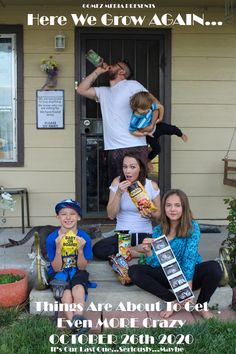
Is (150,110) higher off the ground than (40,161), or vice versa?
(150,110)

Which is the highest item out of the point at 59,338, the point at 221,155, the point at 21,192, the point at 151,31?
the point at 151,31

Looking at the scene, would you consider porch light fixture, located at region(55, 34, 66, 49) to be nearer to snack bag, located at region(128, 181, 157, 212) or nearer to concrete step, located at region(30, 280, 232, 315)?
snack bag, located at region(128, 181, 157, 212)

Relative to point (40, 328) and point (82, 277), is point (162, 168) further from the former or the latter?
point (40, 328)

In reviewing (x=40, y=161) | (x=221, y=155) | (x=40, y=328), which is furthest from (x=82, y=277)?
(x=221, y=155)

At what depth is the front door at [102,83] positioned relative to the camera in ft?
18.2

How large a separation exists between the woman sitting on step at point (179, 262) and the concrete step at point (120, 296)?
0.11m

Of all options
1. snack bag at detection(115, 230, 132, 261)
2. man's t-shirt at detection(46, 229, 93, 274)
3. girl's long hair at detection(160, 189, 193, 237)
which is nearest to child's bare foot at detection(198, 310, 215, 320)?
girl's long hair at detection(160, 189, 193, 237)

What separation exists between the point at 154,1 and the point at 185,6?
387mm

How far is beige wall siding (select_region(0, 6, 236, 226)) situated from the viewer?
549cm

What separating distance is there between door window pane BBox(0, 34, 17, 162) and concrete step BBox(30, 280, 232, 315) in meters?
2.19

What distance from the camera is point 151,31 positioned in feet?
18.2

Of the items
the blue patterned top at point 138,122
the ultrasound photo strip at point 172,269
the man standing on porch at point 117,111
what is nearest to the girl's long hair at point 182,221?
the ultrasound photo strip at point 172,269

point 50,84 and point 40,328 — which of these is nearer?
point 40,328

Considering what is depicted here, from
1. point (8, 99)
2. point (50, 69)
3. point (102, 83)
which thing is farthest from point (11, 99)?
point (102, 83)
